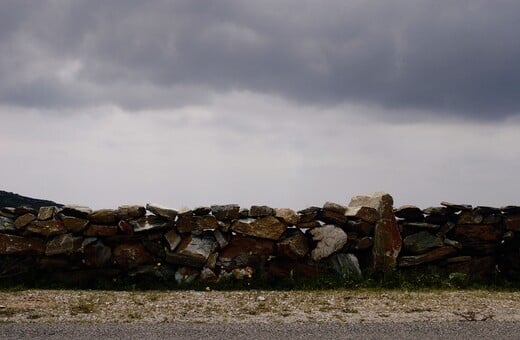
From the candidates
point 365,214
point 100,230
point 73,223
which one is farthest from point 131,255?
point 365,214

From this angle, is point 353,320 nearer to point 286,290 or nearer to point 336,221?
point 286,290

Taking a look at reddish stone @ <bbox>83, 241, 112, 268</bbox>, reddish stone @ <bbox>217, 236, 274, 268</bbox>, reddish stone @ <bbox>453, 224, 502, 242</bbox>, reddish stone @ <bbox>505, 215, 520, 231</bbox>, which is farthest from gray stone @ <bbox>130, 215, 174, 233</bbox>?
reddish stone @ <bbox>505, 215, 520, 231</bbox>

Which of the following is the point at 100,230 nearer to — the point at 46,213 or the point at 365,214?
the point at 46,213

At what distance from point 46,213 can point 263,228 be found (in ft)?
15.9

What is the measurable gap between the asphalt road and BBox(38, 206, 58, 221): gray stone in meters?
4.79

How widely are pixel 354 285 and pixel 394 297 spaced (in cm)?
155

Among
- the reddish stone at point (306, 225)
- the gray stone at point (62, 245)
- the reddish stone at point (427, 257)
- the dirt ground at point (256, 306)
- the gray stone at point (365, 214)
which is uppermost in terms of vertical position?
the gray stone at point (365, 214)

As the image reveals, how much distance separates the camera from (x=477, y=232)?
14.0m

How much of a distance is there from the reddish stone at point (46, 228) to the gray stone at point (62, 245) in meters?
0.16

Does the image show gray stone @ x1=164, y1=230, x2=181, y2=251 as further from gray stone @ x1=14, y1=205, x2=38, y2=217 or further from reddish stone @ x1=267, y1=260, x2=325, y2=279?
gray stone @ x1=14, y1=205, x2=38, y2=217

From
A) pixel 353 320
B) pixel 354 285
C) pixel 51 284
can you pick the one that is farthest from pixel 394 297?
pixel 51 284

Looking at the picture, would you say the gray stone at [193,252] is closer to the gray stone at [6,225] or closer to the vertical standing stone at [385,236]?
the gray stone at [6,225]

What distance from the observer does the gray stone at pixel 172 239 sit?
1305 cm

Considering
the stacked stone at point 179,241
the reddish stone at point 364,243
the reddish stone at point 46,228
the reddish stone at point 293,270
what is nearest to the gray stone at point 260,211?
the stacked stone at point 179,241
